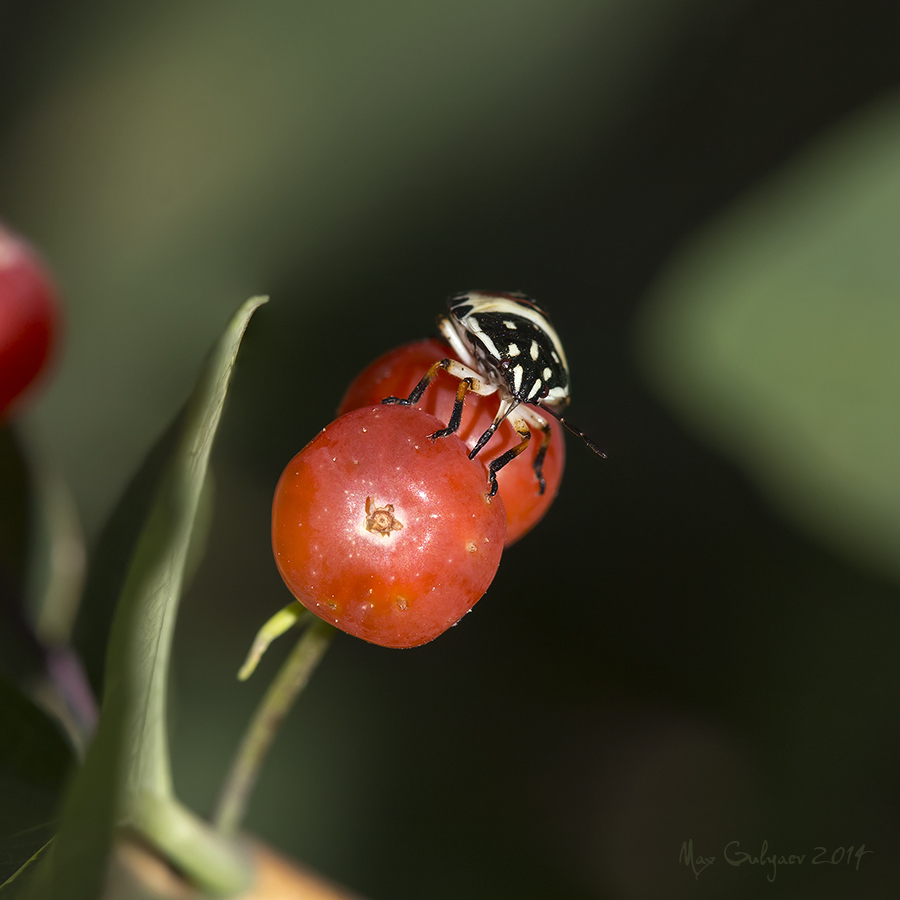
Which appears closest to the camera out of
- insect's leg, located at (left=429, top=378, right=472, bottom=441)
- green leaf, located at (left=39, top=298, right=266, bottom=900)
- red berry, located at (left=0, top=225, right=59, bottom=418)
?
green leaf, located at (left=39, top=298, right=266, bottom=900)

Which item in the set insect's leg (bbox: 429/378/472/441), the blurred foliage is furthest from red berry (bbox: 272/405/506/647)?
the blurred foliage

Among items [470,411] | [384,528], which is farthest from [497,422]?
[384,528]

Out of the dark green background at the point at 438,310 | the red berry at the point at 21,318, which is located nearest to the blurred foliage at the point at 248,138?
the dark green background at the point at 438,310

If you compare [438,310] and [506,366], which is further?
[438,310]

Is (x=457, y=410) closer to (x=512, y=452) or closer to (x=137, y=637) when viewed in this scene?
(x=512, y=452)

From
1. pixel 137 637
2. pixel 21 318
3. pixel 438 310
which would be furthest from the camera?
pixel 438 310

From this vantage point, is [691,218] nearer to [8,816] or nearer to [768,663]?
[768,663]

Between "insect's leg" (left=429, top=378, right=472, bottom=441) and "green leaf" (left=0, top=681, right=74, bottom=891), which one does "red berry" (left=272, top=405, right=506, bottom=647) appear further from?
"green leaf" (left=0, top=681, right=74, bottom=891)
